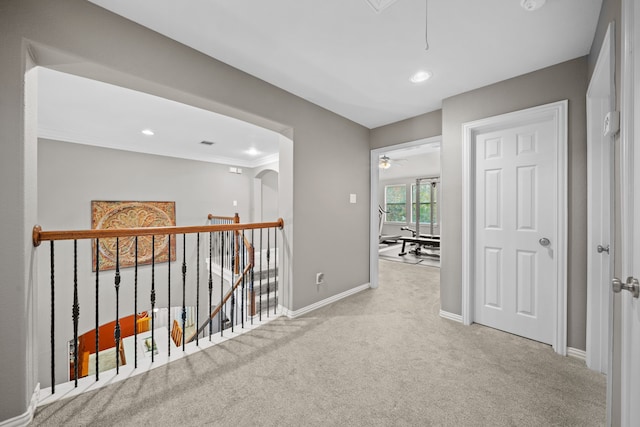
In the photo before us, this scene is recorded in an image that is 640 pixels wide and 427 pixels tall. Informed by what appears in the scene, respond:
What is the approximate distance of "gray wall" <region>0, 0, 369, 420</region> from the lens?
4.09 ft

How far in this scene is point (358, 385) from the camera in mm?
1615

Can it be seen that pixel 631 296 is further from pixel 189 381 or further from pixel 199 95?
pixel 199 95

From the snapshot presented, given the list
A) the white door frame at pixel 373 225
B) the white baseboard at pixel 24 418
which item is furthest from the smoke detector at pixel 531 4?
the white baseboard at pixel 24 418

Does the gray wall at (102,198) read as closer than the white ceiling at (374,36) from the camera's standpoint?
No

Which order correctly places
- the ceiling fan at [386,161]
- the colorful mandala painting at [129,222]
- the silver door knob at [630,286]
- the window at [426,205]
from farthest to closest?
the window at [426,205] < the ceiling fan at [386,161] < the colorful mandala painting at [129,222] < the silver door knob at [630,286]

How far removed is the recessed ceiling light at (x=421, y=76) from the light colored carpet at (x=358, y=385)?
7.74 feet

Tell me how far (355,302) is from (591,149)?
2554 mm

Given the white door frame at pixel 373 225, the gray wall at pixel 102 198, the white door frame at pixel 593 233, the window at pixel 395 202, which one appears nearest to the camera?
the white door frame at pixel 593 233

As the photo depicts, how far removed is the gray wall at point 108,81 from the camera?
1.25 metres

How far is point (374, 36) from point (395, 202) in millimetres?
7967

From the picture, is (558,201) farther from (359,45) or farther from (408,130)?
(359,45)

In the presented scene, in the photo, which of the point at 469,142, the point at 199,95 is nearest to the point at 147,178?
the point at 199,95

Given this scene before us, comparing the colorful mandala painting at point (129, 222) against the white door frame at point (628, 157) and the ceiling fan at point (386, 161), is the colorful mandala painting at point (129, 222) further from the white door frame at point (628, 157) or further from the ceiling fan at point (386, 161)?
the white door frame at point (628, 157)

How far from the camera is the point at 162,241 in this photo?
201 inches
